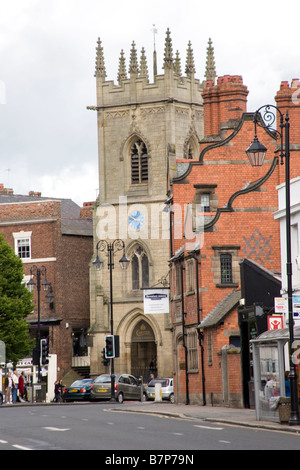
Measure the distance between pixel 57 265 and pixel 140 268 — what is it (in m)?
5.63

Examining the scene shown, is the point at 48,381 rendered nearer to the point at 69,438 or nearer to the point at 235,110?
the point at 235,110

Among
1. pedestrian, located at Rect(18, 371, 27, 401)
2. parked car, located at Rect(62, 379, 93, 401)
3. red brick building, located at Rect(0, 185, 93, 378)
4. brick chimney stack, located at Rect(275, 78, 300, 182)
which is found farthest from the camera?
red brick building, located at Rect(0, 185, 93, 378)

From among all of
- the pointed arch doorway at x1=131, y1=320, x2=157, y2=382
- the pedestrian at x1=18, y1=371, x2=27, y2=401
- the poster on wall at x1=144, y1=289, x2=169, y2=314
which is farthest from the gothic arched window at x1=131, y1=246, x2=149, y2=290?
the poster on wall at x1=144, y1=289, x2=169, y2=314

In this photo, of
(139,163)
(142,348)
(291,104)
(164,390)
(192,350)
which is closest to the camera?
(192,350)

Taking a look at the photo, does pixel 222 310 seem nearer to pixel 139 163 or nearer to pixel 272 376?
pixel 272 376

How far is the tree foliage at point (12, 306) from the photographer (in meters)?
64.4

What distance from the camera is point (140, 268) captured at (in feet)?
242

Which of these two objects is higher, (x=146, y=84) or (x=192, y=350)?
(x=146, y=84)

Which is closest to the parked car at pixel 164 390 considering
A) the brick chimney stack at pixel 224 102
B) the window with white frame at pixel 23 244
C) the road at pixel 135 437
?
the brick chimney stack at pixel 224 102

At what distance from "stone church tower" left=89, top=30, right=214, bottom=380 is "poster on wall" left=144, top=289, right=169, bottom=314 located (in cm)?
2167

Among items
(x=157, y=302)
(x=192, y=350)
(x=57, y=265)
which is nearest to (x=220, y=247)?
(x=192, y=350)

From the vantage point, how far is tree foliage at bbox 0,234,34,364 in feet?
211

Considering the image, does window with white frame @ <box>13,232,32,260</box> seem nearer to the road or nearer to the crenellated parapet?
the crenellated parapet

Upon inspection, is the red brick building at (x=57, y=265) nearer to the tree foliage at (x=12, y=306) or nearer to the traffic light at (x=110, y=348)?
the tree foliage at (x=12, y=306)
